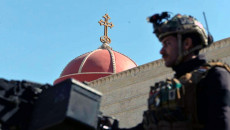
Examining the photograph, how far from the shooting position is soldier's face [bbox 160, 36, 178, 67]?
13.0 ft

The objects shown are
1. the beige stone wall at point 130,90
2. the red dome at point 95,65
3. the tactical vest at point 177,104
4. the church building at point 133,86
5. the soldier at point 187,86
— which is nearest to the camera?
the soldier at point 187,86

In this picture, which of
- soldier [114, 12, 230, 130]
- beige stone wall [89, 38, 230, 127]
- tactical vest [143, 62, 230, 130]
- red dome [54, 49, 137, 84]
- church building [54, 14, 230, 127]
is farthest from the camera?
red dome [54, 49, 137, 84]

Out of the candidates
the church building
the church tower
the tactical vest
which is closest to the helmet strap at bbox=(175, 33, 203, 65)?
the tactical vest

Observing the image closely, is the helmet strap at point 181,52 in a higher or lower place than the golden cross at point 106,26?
lower

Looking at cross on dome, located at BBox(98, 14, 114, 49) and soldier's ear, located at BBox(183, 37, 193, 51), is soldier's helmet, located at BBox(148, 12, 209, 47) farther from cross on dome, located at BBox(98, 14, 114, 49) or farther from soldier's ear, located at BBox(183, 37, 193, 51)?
cross on dome, located at BBox(98, 14, 114, 49)

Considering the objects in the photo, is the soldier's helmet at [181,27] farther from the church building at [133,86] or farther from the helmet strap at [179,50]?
the church building at [133,86]

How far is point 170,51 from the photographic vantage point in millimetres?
3977

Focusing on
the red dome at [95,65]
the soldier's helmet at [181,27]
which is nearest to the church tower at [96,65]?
the red dome at [95,65]

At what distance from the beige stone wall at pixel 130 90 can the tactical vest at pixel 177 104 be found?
41.6ft

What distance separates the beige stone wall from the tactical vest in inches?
499

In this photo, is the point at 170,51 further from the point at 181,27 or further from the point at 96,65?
the point at 96,65

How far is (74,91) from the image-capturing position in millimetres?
3205

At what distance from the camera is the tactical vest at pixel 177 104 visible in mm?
3520

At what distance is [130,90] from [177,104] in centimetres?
1425
